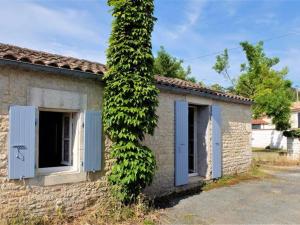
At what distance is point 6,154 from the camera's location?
609 cm

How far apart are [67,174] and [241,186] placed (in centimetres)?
638

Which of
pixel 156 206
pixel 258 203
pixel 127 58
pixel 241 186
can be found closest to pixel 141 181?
pixel 156 206

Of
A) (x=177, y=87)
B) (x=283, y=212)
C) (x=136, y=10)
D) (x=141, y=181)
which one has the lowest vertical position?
(x=283, y=212)

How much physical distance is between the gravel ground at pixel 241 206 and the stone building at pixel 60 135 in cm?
109

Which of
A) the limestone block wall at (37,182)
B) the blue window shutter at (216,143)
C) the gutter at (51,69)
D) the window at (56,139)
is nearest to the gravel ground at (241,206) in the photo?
the blue window shutter at (216,143)

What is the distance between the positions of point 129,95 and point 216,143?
526 cm

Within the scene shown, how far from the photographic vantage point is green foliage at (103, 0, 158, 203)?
24.0 ft

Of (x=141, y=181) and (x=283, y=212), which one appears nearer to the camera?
(x=141, y=181)

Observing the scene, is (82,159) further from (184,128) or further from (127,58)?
(184,128)

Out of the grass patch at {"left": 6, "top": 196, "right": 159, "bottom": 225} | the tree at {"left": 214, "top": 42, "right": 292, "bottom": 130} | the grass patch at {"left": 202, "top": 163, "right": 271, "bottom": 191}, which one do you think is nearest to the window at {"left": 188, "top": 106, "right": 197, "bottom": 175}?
the grass patch at {"left": 202, "top": 163, "right": 271, "bottom": 191}

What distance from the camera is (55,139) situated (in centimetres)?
826

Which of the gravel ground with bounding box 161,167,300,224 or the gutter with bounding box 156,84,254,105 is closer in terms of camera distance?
the gravel ground with bounding box 161,167,300,224

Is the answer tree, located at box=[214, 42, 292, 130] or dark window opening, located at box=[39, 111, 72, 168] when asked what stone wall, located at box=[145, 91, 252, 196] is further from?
tree, located at box=[214, 42, 292, 130]

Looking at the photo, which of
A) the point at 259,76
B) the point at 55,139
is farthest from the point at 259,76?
the point at 55,139
